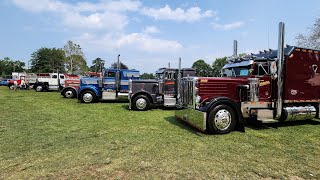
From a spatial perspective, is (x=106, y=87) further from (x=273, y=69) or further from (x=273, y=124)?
(x=273, y=69)

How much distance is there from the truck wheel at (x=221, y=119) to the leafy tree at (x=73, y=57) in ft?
189

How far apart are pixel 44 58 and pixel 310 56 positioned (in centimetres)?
10431

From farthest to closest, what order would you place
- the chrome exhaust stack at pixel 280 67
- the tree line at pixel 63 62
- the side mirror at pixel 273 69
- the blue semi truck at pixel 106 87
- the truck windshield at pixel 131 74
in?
the tree line at pixel 63 62
the truck windshield at pixel 131 74
the blue semi truck at pixel 106 87
the side mirror at pixel 273 69
the chrome exhaust stack at pixel 280 67

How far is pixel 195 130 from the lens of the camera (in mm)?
8219

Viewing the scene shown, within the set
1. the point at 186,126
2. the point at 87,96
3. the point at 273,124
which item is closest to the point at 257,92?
the point at 273,124

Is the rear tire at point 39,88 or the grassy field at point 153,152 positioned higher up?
the rear tire at point 39,88

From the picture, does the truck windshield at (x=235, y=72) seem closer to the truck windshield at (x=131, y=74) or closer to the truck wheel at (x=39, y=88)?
the truck windshield at (x=131, y=74)

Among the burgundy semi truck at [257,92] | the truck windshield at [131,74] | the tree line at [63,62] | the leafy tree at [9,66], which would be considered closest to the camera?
the burgundy semi truck at [257,92]

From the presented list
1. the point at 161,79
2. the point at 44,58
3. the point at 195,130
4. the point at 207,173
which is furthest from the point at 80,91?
the point at 44,58

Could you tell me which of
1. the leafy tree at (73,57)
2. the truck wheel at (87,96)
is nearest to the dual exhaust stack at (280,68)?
the truck wheel at (87,96)

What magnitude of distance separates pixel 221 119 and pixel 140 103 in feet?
21.4

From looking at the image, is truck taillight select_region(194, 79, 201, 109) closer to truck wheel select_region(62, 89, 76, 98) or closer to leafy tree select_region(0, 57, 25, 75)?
truck wheel select_region(62, 89, 76, 98)

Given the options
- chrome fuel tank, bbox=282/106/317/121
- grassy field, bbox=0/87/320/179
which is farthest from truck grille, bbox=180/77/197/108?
chrome fuel tank, bbox=282/106/317/121

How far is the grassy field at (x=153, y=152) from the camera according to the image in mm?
4625
